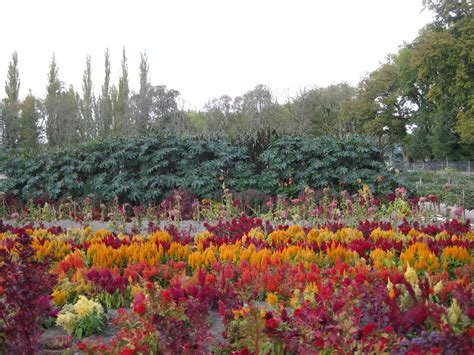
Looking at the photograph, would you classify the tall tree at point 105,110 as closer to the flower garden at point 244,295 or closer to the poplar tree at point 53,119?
the poplar tree at point 53,119

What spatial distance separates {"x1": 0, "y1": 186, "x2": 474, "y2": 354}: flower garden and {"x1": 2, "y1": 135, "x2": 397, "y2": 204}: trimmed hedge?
216 inches

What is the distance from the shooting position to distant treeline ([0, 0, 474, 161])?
86.2ft

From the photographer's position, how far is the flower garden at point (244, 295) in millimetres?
2623

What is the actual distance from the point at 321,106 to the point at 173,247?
39715 mm

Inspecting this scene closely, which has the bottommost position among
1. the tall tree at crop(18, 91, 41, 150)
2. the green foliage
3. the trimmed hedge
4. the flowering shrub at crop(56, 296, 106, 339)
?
the flowering shrub at crop(56, 296, 106, 339)

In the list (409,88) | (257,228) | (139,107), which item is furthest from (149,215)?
(409,88)

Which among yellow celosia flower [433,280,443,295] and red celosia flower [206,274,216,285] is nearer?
yellow celosia flower [433,280,443,295]

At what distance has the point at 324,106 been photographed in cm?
4359

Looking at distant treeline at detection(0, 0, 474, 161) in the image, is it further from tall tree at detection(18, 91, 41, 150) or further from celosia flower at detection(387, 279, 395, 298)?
celosia flower at detection(387, 279, 395, 298)

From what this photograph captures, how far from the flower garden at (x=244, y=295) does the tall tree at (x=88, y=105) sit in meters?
27.2

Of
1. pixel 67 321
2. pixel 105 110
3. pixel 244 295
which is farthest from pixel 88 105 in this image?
pixel 244 295

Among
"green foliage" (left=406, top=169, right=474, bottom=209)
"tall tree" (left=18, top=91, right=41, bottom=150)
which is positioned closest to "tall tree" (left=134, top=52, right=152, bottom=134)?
"tall tree" (left=18, top=91, right=41, bottom=150)

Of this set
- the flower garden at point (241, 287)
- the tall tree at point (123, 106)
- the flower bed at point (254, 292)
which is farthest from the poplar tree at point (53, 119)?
the flower bed at point (254, 292)

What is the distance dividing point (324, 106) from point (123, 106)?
1830 centimetres
